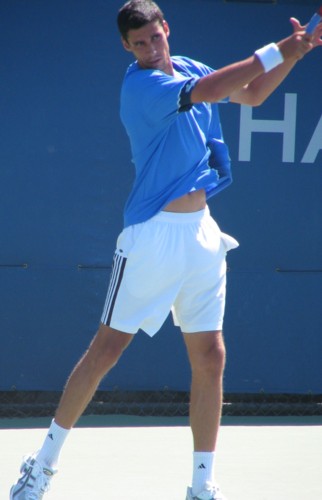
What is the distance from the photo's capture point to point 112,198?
542cm

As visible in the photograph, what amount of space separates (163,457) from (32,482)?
1030 mm

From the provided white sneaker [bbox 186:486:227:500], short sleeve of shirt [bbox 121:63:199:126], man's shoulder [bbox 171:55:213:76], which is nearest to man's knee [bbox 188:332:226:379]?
white sneaker [bbox 186:486:227:500]

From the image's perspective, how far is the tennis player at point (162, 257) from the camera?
3.80m

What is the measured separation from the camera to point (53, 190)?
5379mm

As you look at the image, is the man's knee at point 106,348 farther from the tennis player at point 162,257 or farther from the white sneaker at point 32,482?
the white sneaker at point 32,482

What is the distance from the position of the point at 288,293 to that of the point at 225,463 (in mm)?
1176

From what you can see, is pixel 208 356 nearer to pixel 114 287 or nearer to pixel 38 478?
pixel 114 287

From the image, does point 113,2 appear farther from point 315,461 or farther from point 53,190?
point 315,461

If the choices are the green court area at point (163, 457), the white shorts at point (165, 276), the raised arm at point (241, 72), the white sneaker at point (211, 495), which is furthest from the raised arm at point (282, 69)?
the green court area at point (163, 457)

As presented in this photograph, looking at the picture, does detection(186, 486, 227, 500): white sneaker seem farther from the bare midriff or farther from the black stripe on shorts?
the bare midriff

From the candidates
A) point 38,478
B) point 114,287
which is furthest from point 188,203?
point 38,478

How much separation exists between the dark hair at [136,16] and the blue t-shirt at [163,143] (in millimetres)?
150

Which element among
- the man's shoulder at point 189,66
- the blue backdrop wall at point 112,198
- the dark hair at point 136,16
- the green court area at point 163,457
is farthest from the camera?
the blue backdrop wall at point 112,198

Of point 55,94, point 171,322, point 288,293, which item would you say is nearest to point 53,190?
point 55,94
